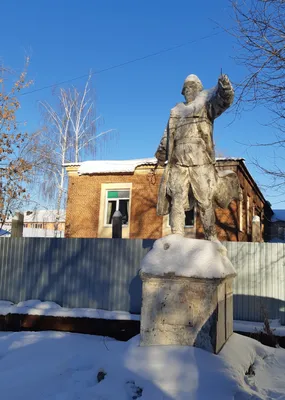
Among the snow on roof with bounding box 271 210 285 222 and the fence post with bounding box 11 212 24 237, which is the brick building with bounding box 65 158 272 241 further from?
the snow on roof with bounding box 271 210 285 222

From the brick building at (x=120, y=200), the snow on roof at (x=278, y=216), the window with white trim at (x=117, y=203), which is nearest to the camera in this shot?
the brick building at (x=120, y=200)

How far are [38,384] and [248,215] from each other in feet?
44.4

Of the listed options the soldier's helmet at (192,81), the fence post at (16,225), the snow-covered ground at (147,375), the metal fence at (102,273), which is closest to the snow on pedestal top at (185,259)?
the snow-covered ground at (147,375)

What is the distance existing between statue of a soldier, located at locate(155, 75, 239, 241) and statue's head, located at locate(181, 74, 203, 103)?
0.08 metres

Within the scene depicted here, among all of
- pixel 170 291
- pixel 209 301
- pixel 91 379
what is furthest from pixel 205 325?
pixel 91 379

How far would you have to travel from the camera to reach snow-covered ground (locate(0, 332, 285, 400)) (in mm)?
2840

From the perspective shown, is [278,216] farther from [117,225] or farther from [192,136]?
[192,136]

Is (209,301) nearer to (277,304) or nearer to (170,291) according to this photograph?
(170,291)

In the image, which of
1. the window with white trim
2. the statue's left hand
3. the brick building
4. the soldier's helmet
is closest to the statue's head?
the soldier's helmet

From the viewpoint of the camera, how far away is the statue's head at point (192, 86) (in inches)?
167

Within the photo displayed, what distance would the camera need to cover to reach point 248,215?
15703 millimetres

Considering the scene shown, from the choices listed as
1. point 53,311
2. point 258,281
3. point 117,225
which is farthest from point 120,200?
point 258,281

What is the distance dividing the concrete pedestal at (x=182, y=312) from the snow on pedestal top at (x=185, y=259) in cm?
6

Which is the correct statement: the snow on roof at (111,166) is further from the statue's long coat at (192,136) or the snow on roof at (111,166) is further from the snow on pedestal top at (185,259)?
the snow on pedestal top at (185,259)
